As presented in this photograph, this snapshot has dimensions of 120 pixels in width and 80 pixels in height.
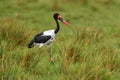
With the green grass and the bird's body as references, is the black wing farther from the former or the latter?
the green grass

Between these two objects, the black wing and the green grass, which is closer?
the green grass

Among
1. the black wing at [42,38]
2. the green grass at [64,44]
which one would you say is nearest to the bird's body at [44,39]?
the black wing at [42,38]

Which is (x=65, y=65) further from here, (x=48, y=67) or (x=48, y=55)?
(x=48, y=55)

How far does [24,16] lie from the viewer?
12898mm

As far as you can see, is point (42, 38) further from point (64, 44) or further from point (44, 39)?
point (64, 44)

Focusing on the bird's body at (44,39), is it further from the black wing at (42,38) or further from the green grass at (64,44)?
the green grass at (64,44)

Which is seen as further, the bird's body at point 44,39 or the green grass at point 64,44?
the bird's body at point 44,39

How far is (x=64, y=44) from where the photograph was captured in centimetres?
698

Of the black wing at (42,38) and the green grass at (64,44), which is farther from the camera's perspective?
the black wing at (42,38)

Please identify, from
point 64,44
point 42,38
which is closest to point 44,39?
point 42,38

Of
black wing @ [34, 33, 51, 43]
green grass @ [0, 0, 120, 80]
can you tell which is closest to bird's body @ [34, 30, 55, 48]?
black wing @ [34, 33, 51, 43]

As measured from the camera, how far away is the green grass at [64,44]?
5.37 metres

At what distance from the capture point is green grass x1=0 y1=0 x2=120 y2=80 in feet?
17.6

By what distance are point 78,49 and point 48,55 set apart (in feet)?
2.79
